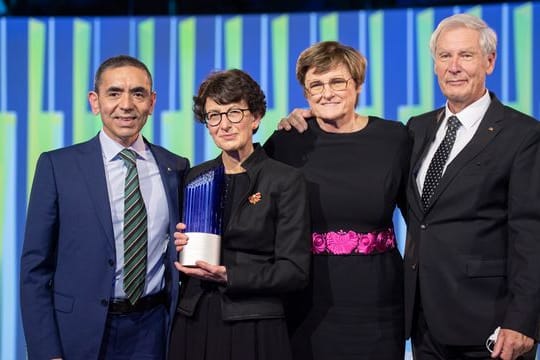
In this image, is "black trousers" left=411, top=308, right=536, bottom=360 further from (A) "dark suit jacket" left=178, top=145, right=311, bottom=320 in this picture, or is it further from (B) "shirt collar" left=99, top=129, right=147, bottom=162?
(B) "shirt collar" left=99, top=129, right=147, bottom=162

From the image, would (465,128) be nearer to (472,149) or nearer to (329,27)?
(472,149)

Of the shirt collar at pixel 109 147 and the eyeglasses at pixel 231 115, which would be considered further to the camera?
the shirt collar at pixel 109 147

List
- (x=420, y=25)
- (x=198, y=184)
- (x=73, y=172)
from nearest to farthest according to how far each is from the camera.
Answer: (x=198, y=184), (x=73, y=172), (x=420, y=25)

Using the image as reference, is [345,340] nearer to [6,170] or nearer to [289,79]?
[289,79]

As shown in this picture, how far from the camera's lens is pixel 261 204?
93.6 inches

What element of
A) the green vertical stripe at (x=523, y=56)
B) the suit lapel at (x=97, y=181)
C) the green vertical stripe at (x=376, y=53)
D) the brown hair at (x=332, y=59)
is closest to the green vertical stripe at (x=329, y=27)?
the green vertical stripe at (x=376, y=53)

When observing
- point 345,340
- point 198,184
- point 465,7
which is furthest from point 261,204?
point 465,7

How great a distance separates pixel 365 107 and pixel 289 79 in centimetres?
45

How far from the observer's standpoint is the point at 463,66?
103 inches

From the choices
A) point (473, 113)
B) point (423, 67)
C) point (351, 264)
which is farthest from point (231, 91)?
point (423, 67)

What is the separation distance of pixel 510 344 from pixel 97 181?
1.33 m

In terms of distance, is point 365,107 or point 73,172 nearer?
point 73,172

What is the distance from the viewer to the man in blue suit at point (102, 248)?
245cm

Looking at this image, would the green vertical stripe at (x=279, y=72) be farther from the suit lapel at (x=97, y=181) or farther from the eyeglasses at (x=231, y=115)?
the eyeglasses at (x=231, y=115)
